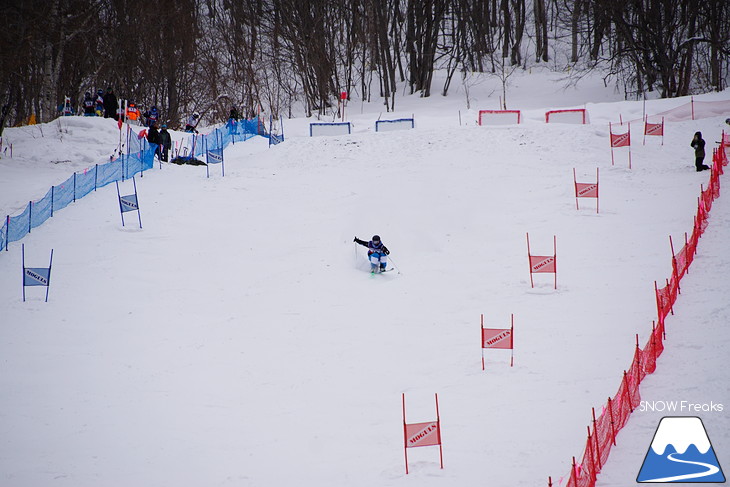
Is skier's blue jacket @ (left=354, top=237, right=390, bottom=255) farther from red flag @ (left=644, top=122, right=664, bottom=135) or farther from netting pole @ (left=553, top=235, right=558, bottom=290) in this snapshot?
red flag @ (left=644, top=122, right=664, bottom=135)

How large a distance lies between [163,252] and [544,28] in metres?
41.9

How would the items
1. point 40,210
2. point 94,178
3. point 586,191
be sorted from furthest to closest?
point 94,178, point 586,191, point 40,210

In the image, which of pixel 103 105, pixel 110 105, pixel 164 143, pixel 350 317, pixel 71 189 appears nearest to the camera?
pixel 350 317

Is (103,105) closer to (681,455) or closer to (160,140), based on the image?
(160,140)

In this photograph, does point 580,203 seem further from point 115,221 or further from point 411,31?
point 411,31

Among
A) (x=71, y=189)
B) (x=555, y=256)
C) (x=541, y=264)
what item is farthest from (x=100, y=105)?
(x=541, y=264)

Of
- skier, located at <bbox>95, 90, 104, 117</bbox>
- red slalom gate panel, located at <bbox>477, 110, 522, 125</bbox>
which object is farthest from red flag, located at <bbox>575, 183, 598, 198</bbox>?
skier, located at <bbox>95, 90, 104, 117</bbox>

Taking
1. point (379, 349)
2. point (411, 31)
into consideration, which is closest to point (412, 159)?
point (379, 349)

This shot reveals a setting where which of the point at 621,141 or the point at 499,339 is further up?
the point at 621,141

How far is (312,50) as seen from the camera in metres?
49.3

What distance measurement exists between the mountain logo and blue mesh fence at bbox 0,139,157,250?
14850 mm

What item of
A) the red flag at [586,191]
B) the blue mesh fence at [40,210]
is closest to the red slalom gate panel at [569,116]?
the red flag at [586,191]

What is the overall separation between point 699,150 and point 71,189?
65.0 ft

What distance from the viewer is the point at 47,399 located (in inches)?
488
